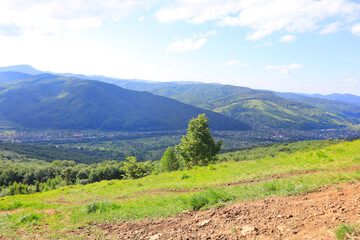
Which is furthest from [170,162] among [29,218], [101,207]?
[29,218]

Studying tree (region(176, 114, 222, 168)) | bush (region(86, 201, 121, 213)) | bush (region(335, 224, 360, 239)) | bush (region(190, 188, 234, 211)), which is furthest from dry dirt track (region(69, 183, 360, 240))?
tree (region(176, 114, 222, 168))

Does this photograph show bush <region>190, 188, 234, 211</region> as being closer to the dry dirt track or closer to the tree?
the dry dirt track

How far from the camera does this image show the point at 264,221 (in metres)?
6.59

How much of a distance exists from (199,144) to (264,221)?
1096 inches

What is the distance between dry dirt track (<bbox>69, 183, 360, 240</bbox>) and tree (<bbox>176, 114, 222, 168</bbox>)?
25.5 metres

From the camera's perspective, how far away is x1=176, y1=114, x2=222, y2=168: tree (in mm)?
34500

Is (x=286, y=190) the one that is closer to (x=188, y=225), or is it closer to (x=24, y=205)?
(x=188, y=225)

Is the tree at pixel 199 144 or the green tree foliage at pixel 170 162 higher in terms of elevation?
the tree at pixel 199 144

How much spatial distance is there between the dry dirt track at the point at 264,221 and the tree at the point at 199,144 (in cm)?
2546

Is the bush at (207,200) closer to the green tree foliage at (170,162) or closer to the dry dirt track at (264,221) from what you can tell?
the dry dirt track at (264,221)

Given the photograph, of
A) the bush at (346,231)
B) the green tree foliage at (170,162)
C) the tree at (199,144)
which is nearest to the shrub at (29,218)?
the bush at (346,231)

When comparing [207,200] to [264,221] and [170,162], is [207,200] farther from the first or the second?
[170,162]

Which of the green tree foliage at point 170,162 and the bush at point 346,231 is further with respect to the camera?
the green tree foliage at point 170,162

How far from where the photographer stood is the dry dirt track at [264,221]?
5.53 meters
